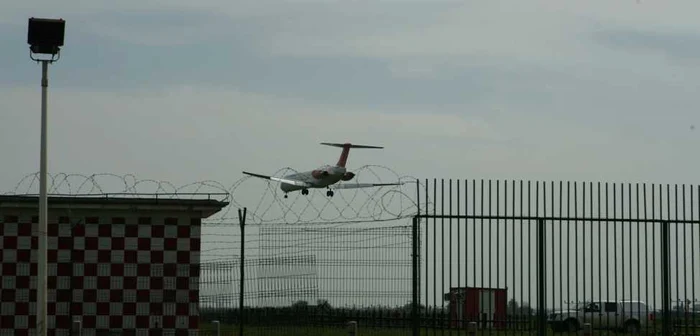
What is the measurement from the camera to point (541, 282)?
16.6m

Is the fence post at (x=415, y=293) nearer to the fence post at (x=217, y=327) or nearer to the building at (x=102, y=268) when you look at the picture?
the fence post at (x=217, y=327)

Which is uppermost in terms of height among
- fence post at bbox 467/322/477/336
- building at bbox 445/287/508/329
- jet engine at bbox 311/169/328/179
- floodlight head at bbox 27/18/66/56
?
jet engine at bbox 311/169/328/179

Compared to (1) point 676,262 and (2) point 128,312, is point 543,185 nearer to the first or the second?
(1) point 676,262

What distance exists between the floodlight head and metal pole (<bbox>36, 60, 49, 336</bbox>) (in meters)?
0.35

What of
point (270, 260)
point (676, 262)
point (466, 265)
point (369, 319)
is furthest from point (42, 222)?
point (676, 262)

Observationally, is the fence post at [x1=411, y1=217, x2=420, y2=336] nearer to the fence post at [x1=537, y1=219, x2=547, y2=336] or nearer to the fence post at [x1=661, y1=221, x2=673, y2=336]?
the fence post at [x1=537, y1=219, x2=547, y2=336]

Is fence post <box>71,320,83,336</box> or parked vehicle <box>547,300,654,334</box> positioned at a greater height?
parked vehicle <box>547,300,654,334</box>

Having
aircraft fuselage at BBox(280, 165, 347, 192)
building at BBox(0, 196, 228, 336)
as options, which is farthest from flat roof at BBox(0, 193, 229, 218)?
aircraft fuselage at BBox(280, 165, 347, 192)

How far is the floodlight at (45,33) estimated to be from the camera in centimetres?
1617

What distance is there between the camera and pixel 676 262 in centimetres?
1728

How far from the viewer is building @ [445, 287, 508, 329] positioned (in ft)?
52.7

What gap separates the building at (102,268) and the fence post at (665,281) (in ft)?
24.5

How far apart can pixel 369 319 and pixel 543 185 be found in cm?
306

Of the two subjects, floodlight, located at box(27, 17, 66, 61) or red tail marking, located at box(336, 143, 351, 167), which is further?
red tail marking, located at box(336, 143, 351, 167)
